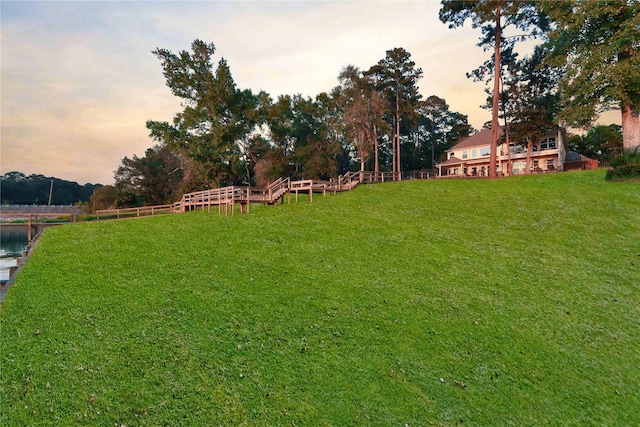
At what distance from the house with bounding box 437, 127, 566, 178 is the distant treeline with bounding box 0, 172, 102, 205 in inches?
3521

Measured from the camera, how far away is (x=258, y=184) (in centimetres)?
4012

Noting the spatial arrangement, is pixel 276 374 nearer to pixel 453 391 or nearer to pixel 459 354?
pixel 453 391

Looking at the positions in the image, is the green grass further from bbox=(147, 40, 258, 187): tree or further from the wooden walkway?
bbox=(147, 40, 258, 187): tree

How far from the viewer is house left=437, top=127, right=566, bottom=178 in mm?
39906

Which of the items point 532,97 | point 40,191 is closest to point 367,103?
point 532,97

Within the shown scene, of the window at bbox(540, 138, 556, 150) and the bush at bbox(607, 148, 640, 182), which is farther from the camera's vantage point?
the window at bbox(540, 138, 556, 150)

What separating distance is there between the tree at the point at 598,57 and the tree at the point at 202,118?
97.3ft

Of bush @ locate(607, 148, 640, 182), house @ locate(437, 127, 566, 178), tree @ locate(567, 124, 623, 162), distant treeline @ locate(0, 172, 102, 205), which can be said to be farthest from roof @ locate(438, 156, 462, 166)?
distant treeline @ locate(0, 172, 102, 205)

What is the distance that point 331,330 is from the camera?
6688mm

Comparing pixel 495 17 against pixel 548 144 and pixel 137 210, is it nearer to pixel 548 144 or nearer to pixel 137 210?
pixel 548 144

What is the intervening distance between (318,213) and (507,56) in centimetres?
3047

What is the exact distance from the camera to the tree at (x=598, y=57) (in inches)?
789

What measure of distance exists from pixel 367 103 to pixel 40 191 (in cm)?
10495

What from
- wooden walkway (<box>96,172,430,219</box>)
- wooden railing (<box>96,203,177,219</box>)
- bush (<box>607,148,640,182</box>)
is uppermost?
bush (<box>607,148,640,182</box>)
